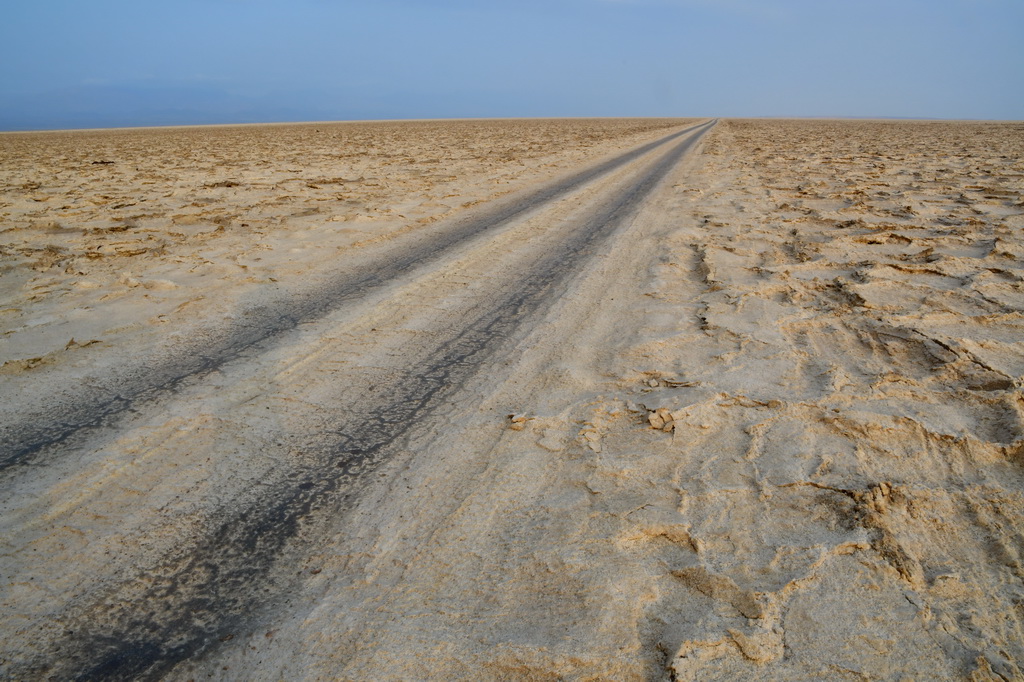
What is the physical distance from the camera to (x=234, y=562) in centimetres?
139

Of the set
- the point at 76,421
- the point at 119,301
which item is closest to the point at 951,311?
the point at 76,421

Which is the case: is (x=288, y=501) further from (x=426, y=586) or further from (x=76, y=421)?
(x=76, y=421)

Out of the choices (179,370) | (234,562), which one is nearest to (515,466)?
(234,562)

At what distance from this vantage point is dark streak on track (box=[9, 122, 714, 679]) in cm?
117

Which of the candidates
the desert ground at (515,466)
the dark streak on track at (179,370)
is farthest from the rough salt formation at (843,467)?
the dark streak on track at (179,370)

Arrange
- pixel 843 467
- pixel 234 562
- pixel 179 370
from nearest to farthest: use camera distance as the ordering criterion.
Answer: pixel 234 562 → pixel 843 467 → pixel 179 370

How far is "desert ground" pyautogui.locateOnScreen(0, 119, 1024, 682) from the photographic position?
1197 millimetres

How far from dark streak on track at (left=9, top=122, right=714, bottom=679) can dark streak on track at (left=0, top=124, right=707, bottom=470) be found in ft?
0.47

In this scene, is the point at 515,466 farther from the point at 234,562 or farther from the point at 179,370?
the point at 179,370

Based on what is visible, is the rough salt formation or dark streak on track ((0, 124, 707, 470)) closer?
the rough salt formation

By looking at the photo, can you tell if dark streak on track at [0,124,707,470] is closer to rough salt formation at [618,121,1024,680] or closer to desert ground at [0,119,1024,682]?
desert ground at [0,119,1024,682]

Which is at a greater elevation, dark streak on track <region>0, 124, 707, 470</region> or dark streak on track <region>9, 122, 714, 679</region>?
dark streak on track <region>0, 124, 707, 470</region>

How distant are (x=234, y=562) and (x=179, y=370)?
1.27m

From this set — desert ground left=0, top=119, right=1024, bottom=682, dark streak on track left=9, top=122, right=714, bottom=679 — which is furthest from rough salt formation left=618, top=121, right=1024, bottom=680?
dark streak on track left=9, top=122, right=714, bottom=679
